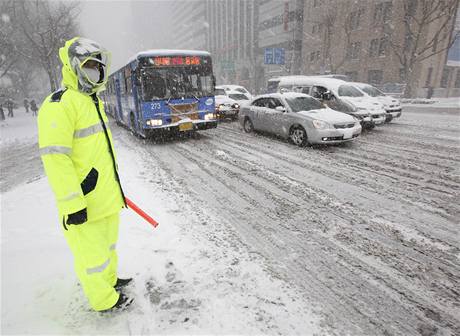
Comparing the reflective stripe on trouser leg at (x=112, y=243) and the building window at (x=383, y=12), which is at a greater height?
the building window at (x=383, y=12)

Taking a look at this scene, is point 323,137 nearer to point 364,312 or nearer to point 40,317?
point 364,312

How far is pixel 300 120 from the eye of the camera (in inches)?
348

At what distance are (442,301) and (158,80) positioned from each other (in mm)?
9150

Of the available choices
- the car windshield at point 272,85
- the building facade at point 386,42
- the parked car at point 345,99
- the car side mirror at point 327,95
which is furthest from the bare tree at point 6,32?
the building facade at point 386,42

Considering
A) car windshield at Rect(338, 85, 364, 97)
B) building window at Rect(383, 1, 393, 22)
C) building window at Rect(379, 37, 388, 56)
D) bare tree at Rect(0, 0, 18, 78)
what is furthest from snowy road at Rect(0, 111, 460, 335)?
building window at Rect(383, 1, 393, 22)

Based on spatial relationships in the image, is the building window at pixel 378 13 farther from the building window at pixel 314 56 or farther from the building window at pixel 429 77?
the building window at pixel 314 56

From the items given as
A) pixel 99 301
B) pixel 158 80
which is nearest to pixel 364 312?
pixel 99 301

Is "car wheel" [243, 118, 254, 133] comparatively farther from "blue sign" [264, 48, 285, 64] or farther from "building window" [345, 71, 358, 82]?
"blue sign" [264, 48, 285, 64]

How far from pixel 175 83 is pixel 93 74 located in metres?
7.72

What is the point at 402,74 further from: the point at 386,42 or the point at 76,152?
the point at 76,152

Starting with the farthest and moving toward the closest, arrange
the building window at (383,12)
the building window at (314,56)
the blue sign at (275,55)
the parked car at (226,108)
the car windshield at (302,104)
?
the building window at (314,56) → the blue sign at (275,55) → the building window at (383,12) → the parked car at (226,108) → the car windshield at (302,104)

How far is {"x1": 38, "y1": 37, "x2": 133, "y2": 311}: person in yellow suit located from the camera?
6.82ft

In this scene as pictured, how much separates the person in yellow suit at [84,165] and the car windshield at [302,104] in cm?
758

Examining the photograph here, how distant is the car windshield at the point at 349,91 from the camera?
38.0 ft
